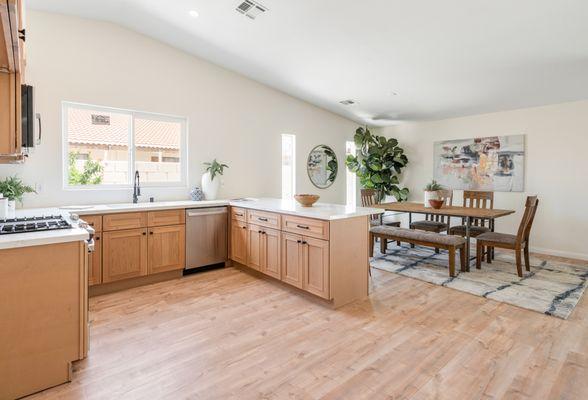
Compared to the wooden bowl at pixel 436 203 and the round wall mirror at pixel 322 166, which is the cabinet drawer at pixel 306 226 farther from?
the round wall mirror at pixel 322 166

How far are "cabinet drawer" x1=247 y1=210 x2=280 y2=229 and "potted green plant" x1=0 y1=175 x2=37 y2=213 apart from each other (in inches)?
86.3

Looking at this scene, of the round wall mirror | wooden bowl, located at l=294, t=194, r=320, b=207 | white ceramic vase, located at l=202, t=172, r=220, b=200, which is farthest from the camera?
the round wall mirror

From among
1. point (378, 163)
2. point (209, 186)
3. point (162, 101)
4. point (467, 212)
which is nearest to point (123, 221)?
point (209, 186)

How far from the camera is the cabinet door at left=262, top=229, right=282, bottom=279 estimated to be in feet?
11.7

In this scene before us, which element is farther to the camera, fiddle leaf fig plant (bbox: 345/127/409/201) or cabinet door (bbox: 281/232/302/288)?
fiddle leaf fig plant (bbox: 345/127/409/201)

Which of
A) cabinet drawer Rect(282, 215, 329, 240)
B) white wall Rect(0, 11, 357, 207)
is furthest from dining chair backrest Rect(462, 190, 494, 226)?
cabinet drawer Rect(282, 215, 329, 240)

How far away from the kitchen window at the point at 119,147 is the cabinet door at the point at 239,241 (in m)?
1.02

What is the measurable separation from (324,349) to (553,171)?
4.72 meters

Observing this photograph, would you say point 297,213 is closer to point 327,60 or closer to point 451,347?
point 451,347

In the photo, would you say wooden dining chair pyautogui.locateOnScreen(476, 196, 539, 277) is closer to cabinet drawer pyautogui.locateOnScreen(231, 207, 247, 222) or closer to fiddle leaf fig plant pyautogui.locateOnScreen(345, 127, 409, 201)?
fiddle leaf fig plant pyautogui.locateOnScreen(345, 127, 409, 201)

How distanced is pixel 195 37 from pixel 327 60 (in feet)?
5.38

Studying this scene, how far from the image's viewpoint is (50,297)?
1937mm

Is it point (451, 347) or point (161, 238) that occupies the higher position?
point (161, 238)

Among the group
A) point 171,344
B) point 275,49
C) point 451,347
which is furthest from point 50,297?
point 275,49
